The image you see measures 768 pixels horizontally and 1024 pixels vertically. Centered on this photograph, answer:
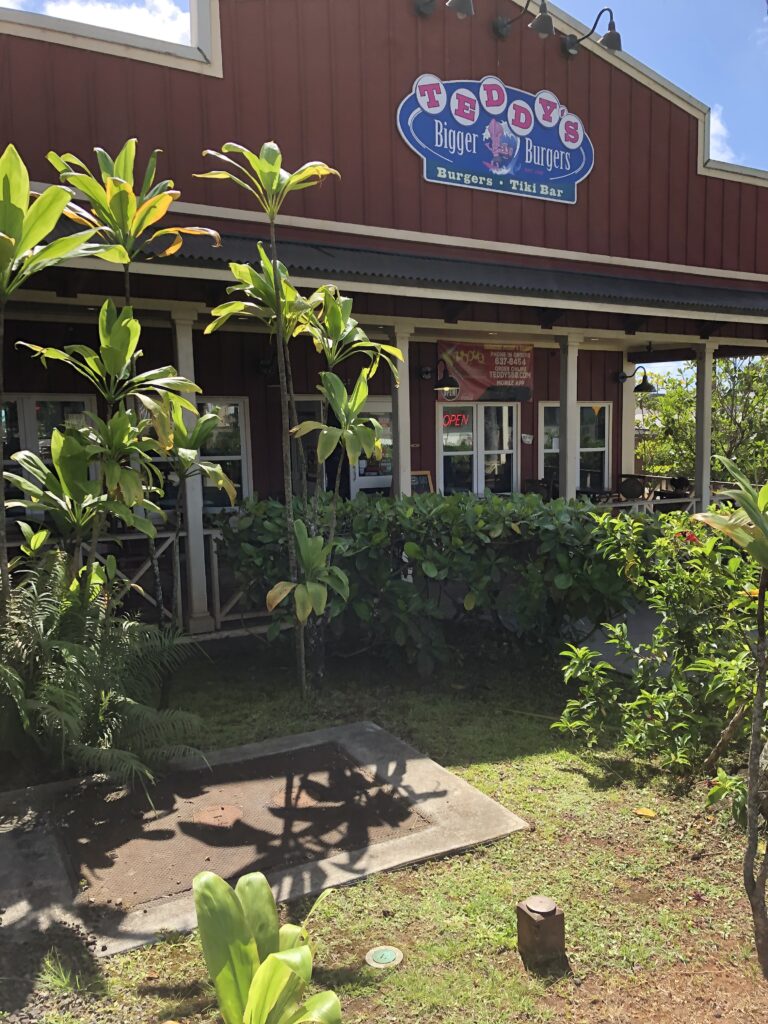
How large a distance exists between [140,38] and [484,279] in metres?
3.93

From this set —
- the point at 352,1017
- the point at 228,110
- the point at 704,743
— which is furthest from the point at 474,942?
the point at 228,110

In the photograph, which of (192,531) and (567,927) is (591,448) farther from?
(567,927)

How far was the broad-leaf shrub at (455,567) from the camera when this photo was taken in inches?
214

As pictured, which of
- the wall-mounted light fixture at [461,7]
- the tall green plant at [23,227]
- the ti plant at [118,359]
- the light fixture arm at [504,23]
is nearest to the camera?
the tall green plant at [23,227]

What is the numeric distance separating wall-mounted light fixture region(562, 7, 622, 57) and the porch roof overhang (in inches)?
107

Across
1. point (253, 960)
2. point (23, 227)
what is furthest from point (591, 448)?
point (253, 960)

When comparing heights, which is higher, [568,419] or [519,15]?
[519,15]

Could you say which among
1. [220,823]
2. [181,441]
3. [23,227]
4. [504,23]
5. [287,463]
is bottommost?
[220,823]

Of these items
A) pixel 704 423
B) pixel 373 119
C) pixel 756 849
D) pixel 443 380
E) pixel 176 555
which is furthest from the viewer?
pixel 443 380

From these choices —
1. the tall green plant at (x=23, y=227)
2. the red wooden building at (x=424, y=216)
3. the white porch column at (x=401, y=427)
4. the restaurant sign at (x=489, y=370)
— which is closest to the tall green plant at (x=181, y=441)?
the tall green plant at (x=23, y=227)

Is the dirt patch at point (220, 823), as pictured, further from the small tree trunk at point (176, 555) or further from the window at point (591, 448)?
the window at point (591, 448)

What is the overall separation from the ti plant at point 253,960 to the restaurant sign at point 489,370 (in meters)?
10.1

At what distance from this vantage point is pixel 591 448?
13.5 metres

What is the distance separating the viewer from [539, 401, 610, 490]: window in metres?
13.1
